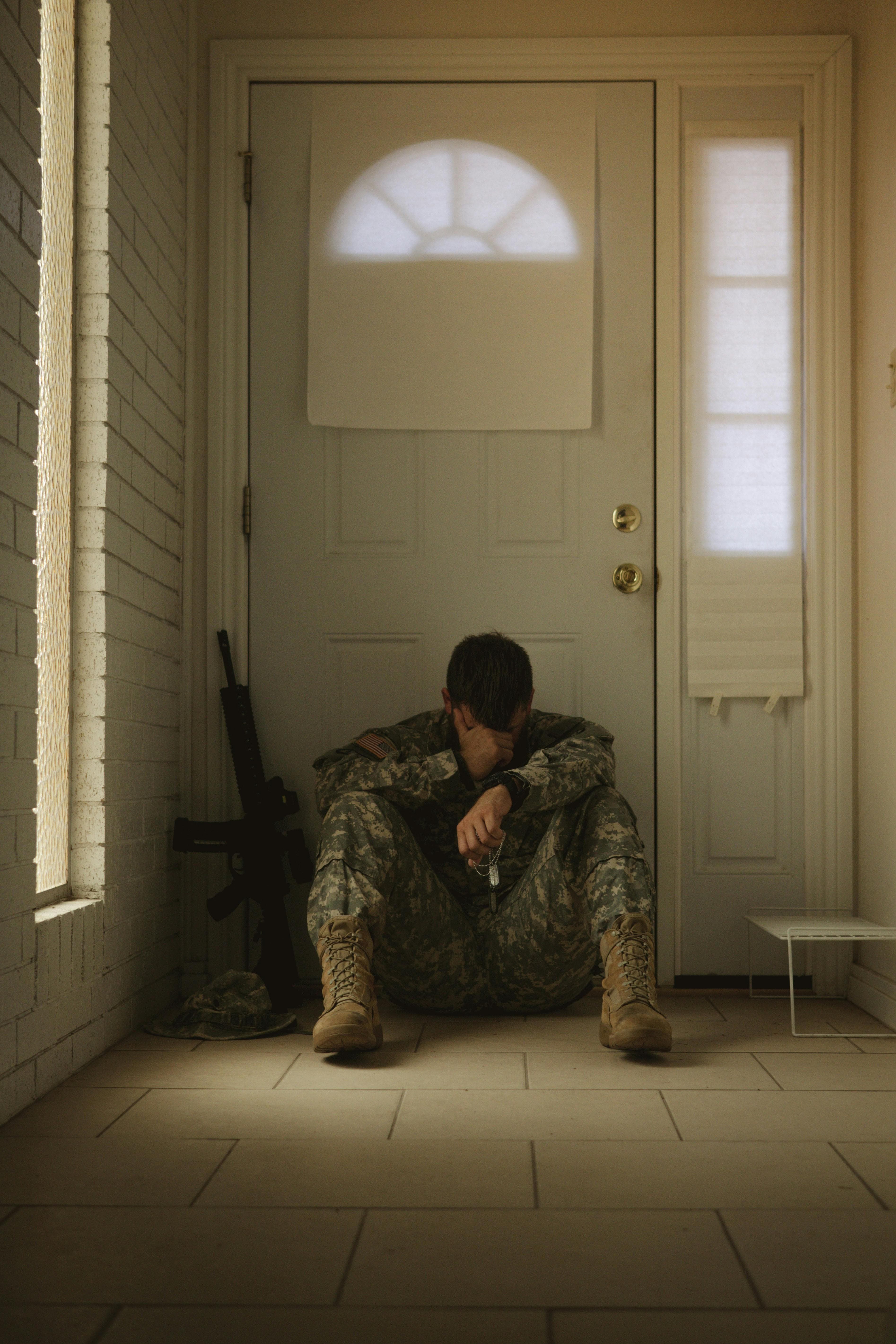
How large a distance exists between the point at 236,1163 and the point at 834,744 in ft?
6.24

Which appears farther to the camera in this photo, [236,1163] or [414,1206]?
[236,1163]

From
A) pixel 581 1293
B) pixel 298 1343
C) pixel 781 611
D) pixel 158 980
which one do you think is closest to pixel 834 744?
pixel 781 611

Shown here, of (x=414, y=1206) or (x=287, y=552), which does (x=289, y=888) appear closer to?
(x=287, y=552)

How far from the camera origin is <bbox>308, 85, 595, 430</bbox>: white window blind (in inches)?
117

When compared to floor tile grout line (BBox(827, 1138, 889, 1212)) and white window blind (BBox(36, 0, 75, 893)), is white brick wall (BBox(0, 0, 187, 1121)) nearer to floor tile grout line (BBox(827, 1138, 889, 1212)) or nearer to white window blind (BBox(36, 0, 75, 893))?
white window blind (BBox(36, 0, 75, 893))

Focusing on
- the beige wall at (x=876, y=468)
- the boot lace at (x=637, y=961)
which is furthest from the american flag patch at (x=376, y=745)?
the beige wall at (x=876, y=468)

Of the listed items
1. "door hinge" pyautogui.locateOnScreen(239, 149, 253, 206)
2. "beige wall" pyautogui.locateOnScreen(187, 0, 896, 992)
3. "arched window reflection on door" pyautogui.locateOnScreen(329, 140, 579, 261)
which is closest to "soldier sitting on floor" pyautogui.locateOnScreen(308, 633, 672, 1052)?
"beige wall" pyautogui.locateOnScreen(187, 0, 896, 992)

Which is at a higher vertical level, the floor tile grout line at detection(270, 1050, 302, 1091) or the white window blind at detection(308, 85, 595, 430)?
the white window blind at detection(308, 85, 595, 430)

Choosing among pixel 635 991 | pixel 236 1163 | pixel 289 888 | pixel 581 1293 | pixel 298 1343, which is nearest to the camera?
pixel 298 1343

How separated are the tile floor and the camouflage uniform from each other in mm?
205

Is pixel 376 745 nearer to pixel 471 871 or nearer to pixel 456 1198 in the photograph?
pixel 471 871

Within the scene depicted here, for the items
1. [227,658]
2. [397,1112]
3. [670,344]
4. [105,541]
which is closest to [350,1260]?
[397,1112]

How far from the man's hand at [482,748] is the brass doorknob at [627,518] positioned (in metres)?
0.77

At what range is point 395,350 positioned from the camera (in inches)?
117
